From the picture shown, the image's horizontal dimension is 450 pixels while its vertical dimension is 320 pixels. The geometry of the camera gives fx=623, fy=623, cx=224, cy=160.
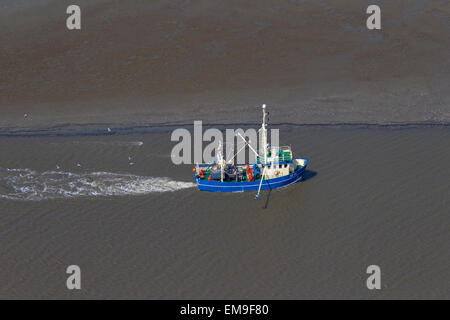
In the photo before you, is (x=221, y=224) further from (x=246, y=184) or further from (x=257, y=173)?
(x=257, y=173)

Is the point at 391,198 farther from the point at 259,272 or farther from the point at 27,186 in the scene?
the point at 27,186

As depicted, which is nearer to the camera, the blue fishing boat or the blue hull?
the blue hull

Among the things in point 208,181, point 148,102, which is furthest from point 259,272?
point 148,102

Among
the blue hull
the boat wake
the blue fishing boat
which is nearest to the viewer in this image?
the blue hull

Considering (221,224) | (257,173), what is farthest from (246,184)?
(221,224)

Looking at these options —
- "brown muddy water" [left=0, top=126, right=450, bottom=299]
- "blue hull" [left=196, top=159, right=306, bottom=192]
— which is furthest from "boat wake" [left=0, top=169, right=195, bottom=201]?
"blue hull" [left=196, top=159, right=306, bottom=192]

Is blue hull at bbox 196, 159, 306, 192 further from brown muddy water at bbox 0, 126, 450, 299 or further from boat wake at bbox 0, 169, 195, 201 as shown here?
boat wake at bbox 0, 169, 195, 201
